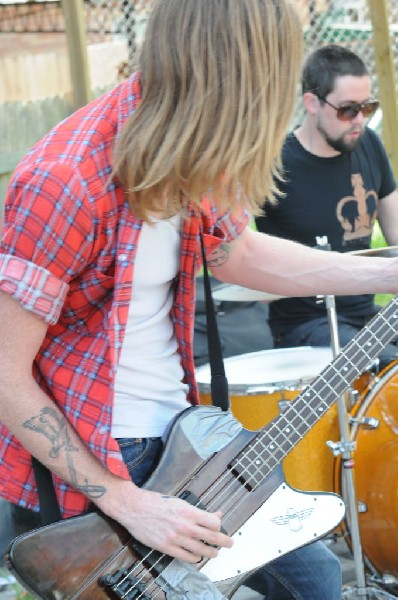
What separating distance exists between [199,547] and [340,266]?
0.82 metres

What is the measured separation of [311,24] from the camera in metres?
5.96

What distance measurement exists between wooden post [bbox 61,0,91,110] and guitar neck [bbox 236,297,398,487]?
304 cm

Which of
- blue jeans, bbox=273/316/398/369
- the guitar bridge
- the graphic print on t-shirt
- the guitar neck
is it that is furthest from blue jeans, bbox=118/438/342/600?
the graphic print on t-shirt

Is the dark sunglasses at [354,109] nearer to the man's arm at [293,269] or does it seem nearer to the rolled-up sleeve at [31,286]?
the man's arm at [293,269]

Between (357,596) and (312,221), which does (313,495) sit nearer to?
(357,596)

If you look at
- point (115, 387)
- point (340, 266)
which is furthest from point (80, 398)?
point (340, 266)

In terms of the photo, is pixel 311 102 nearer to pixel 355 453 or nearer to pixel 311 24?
pixel 355 453

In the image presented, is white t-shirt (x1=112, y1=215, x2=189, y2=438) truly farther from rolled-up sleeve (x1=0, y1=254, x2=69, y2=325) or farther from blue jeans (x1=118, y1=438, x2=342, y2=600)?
blue jeans (x1=118, y1=438, x2=342, y2=600)

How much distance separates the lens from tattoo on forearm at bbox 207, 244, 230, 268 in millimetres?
2178

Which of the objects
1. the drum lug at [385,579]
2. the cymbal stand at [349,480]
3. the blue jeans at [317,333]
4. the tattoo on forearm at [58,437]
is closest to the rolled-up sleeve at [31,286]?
the tattoo on forearm at [58,437]

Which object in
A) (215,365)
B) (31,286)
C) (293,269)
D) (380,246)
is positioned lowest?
(380,246)

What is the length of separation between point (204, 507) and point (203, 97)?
0.79 meters

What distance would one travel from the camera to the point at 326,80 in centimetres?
418

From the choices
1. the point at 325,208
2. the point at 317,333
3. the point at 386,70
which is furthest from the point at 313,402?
the point at 386,70
